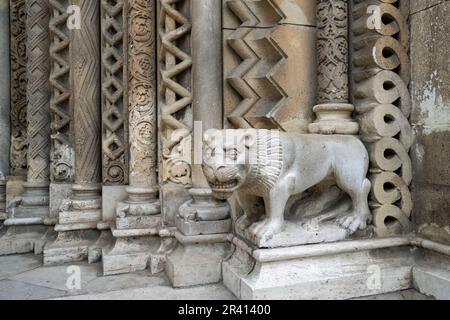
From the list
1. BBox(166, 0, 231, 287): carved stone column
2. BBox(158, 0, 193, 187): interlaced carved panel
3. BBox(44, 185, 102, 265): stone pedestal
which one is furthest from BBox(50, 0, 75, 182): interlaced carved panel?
BBox(166, 0, 231, 287): carved stone column

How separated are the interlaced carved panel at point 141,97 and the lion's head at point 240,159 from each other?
928 millimetres

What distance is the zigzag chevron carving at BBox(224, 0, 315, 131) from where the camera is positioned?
7.27ft

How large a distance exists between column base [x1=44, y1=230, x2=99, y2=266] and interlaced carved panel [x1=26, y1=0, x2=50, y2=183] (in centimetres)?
78

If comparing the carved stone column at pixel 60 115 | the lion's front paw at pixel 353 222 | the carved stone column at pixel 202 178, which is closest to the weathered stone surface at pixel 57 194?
the carved stone column at pixel 60 115

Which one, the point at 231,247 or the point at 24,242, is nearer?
the point at 231,247

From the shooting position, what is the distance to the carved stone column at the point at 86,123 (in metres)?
2.78

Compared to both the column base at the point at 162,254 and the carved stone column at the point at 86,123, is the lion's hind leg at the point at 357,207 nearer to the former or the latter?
the column base at the point at 162,254

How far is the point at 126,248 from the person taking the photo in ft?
7.96

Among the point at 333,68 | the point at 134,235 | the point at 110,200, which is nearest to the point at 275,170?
the point at 333,68

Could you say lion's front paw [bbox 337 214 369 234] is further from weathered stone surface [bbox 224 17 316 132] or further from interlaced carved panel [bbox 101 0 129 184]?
interlaced carved panel [bbox 101 0 129 184]

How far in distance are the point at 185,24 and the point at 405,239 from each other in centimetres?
186

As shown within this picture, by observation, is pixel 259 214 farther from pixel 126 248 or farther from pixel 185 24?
pixel 185 24
